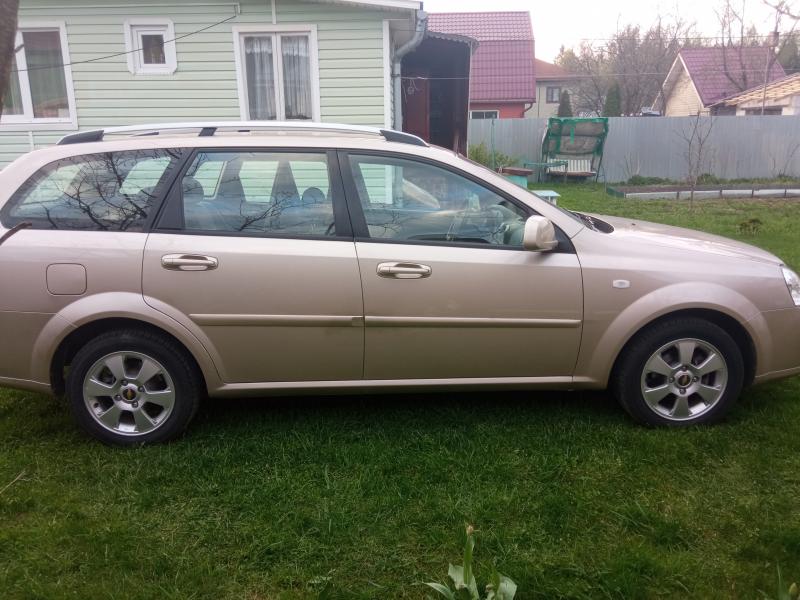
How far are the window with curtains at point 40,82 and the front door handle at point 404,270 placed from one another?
28.4 feet

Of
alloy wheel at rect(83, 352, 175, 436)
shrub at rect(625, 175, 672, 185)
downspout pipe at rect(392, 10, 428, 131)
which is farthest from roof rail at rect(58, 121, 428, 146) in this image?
shrub at rect(625, 175, 672, 185)

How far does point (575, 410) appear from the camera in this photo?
393cm

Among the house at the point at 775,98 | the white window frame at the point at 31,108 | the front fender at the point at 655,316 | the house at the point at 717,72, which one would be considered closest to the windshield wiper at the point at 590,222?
the front fender at the point at 655,316

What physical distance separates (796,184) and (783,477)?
15261 millimetres

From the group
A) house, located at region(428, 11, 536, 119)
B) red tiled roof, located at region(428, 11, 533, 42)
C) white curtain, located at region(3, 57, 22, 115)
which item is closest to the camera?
white curtain, located at region(3, 57, 22, 115)

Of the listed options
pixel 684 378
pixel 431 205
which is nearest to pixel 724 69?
pixel 684 378

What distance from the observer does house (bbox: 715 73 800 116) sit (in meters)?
22.8

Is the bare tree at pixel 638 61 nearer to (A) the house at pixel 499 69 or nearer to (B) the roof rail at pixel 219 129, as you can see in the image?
(A) the house at pixel 499 69

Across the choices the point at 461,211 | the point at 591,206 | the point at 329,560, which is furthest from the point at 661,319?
the point at 591,206

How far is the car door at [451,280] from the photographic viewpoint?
11.3 feet

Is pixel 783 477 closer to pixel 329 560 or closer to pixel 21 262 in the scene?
pixel 329 560

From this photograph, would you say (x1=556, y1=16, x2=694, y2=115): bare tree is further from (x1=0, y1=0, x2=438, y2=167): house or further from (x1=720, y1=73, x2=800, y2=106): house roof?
(x1=0, y1=0, x2=438, y2=167): house

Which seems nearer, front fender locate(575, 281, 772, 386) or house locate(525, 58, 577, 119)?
front fender locate(575, 281, 772, 386)

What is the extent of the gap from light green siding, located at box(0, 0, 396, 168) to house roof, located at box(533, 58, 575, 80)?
3369 centimetres
